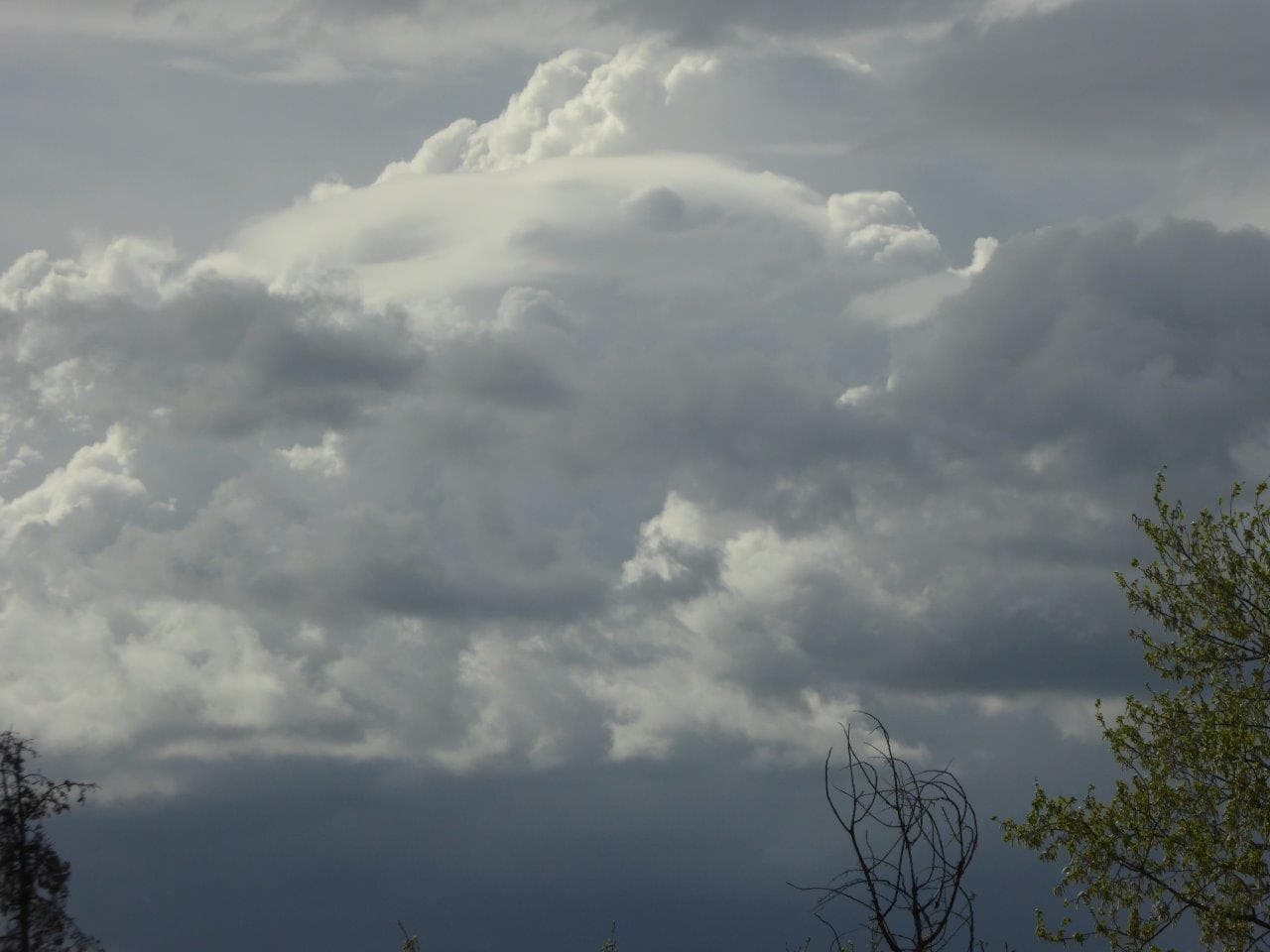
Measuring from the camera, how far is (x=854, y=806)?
39.3 feet

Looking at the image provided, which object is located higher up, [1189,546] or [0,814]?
[1189,546]

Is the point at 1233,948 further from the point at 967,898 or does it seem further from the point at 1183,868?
the point at 967,898

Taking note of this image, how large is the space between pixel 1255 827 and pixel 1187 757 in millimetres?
1630

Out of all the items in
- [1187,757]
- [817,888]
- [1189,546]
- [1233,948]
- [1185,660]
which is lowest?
[1233,948]

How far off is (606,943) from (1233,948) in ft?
59.3

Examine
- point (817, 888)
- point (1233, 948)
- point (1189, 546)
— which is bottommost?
point (1233, 948)

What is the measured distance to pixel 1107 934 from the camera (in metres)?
25.4

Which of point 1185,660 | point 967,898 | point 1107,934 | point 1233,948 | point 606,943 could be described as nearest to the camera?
point 967,898

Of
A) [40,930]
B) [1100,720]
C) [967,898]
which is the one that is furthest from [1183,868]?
[40,930]

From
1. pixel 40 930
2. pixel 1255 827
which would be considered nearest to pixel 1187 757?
pixel 1255 827

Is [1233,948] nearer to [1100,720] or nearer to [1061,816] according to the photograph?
[1061,816]

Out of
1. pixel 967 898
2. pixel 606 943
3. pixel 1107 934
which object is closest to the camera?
pixel 967 898

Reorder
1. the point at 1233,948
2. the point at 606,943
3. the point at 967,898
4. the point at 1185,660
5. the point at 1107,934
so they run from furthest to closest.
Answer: the point at 606,943, the point at 1185,660, the point at 1107,934, the point at 1233,948, the point at 967,898

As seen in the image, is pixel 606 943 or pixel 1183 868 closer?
pixel 1183 868
